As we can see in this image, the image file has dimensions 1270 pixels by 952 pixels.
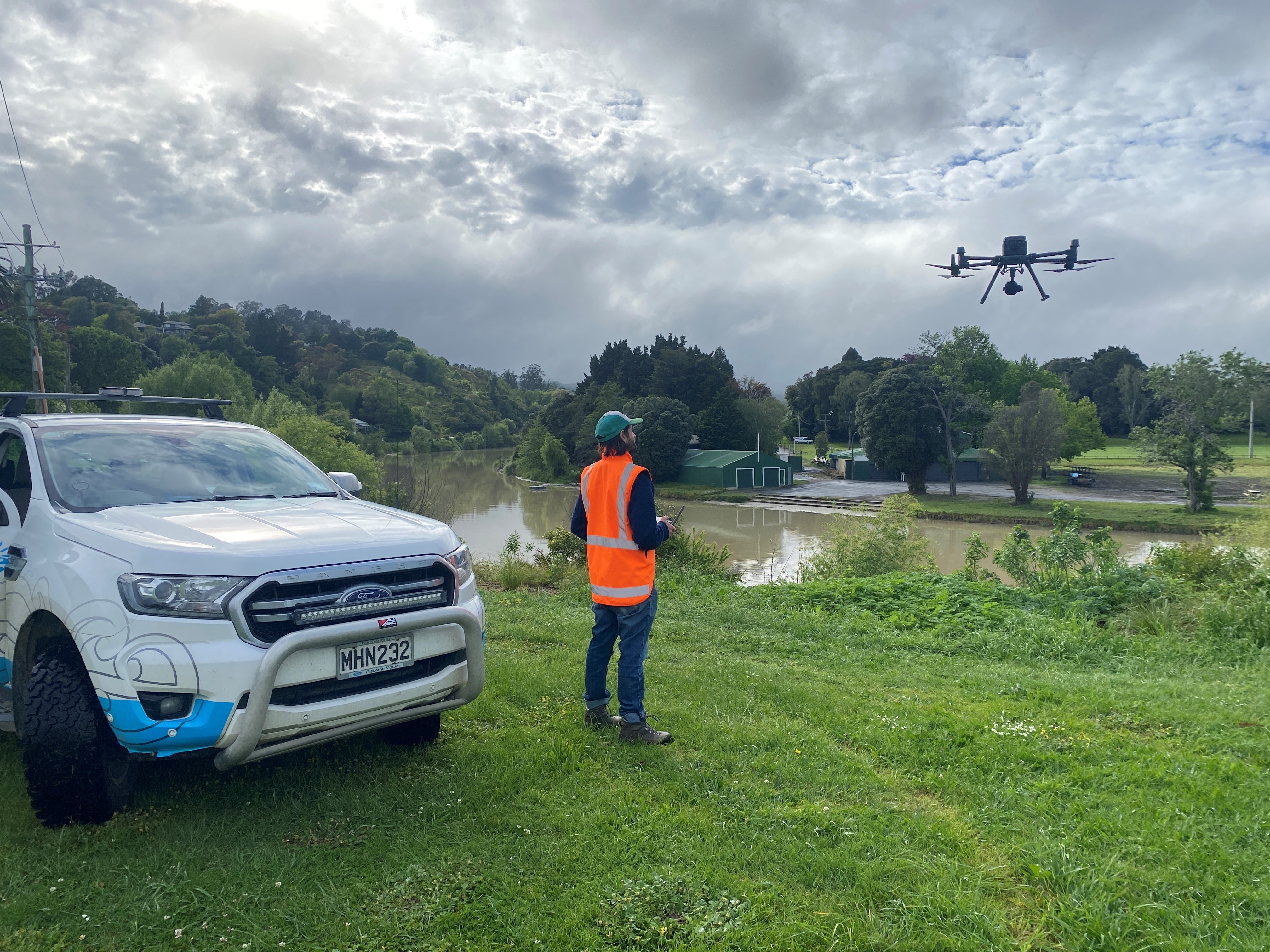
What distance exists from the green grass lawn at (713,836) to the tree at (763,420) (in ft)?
217

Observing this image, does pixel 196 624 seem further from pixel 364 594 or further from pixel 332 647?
pixel 364 594

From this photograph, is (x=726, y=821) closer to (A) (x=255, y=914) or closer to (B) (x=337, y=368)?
(A) (x=255, y=914)

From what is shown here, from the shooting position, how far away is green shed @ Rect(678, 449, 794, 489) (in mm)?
59469

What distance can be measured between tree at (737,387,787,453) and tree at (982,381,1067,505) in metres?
25.4

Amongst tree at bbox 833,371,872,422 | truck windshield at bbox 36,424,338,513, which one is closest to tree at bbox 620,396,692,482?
tree at bbox 833,371,872,422

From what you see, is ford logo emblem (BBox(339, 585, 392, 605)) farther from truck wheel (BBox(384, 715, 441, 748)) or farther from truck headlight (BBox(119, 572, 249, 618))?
truck wheel (BBox(384, 715, 441, 748))

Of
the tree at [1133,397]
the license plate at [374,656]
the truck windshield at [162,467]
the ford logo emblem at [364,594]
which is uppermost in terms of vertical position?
the tree at [1133,397]

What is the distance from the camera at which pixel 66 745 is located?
10.6 ft

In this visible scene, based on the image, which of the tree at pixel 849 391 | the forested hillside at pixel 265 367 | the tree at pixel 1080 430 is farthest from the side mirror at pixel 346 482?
the tree at pixel 849 391

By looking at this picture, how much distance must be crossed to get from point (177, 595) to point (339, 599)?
2.04 feet

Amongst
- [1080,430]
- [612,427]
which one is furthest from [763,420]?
[612,427]

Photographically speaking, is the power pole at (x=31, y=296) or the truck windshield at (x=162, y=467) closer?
the truck windshield at (x=162, y=467)

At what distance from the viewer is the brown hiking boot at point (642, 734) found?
4.32 metres

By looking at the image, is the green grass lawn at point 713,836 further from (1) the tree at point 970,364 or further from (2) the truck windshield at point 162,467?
(1) the tree at point 970,364
